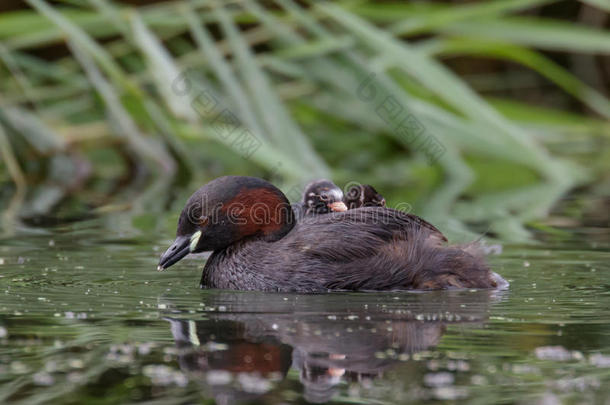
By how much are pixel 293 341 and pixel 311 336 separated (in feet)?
0.40

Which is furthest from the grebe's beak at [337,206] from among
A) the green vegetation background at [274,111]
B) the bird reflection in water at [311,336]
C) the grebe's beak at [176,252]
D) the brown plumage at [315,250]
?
the green vegetation background at [274,111]

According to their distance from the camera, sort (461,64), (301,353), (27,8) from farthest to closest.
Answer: (461,64)
(27,8)
(301,353)

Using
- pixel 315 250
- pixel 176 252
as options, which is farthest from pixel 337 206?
pixel 176 252

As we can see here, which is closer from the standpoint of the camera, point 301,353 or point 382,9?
point 301,353

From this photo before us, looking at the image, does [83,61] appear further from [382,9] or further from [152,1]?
[152,1]

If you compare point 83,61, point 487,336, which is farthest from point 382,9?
point 487,336

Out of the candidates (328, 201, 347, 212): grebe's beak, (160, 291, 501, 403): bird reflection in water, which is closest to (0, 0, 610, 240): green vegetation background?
(328, 201, 347, 212): grebe's beak

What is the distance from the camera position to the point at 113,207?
35.7 feet

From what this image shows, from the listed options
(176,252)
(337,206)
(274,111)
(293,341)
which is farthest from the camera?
(274,111)

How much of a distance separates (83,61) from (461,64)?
27.7 feet

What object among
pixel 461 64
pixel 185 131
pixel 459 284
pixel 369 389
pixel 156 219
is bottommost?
pixel 369 389

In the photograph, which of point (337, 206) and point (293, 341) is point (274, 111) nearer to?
point (337, 206)

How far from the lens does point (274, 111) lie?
10.3 metres

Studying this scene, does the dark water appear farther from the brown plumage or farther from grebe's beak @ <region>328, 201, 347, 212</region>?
grebe's beak @ <region>328, 201, 347, 212</region>
